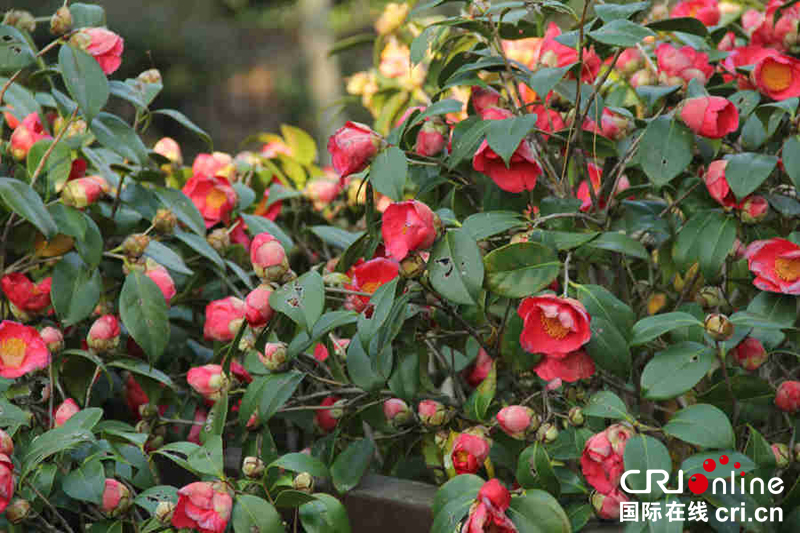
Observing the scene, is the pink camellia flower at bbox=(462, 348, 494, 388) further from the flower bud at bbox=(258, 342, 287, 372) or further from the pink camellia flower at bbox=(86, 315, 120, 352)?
the pink camellia flower at bbox=(86, 315, 120, 352)

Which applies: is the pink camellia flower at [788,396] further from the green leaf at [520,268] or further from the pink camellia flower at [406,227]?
the pink camellia flower at [406,227]

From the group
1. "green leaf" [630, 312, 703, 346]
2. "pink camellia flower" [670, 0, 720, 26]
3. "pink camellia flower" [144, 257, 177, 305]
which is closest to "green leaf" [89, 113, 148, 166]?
"pink camellia flower" [144, 257, 177, 305]

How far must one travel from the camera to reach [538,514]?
70 cm

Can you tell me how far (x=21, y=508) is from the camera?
28.5 inches

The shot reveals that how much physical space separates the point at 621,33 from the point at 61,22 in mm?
510

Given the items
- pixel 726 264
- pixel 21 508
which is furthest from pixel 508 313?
pixel 21 508

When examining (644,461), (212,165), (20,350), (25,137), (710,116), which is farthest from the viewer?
(212,165)

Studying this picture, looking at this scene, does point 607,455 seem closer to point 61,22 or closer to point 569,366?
point 569,366

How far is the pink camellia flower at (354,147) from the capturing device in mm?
751

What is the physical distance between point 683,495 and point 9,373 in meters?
0.61

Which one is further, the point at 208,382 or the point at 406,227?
the point at 208,382

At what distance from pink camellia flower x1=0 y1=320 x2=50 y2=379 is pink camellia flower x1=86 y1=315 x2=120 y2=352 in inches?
1.7

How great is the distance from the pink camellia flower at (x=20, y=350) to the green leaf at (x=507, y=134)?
18.4 inches

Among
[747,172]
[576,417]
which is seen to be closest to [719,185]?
[747,172]
